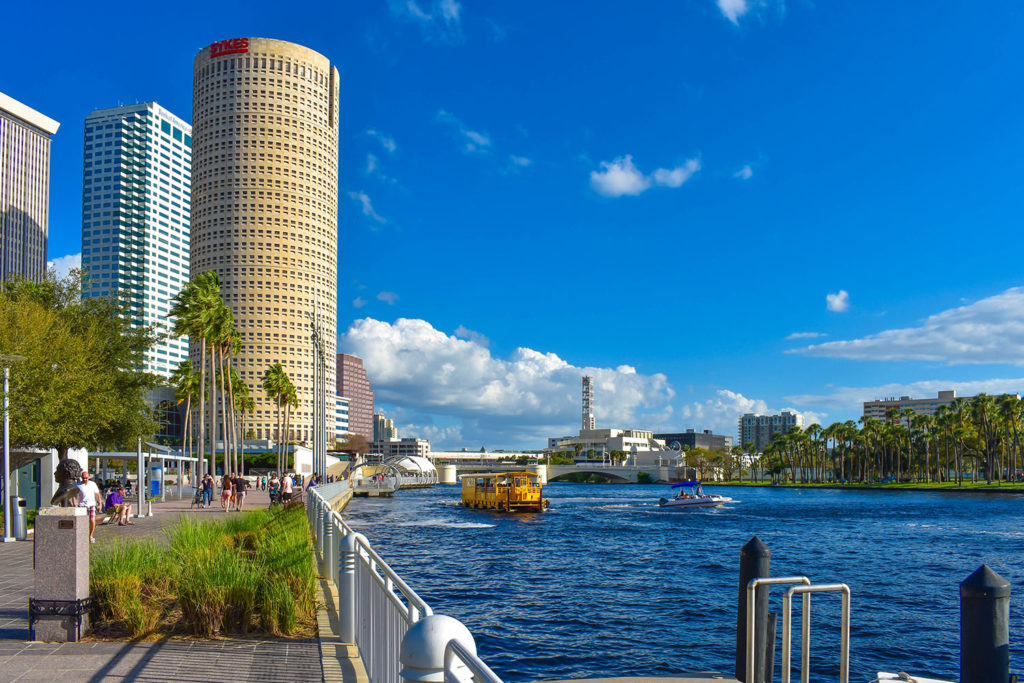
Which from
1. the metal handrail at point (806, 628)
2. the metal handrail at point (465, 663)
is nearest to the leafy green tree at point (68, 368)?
the metal handrail at point (806, 628)

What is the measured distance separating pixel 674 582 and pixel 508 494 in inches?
1754

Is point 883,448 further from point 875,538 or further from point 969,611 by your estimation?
point 969,611

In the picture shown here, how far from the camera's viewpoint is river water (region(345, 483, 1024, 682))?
18.7m

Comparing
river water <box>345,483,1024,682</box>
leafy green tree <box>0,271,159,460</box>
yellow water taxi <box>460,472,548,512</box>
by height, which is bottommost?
yellow water taxi <box>460,472,548,512</box>

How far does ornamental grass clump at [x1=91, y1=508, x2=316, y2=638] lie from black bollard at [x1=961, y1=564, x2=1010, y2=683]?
24.2ft

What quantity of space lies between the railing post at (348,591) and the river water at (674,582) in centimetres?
792

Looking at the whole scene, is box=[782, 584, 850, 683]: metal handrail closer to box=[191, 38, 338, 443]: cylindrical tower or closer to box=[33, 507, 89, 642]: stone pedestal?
box=[33, 507, 89, 642]: stone pedestal

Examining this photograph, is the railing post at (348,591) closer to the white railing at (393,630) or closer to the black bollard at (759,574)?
the white railing at (393,630)

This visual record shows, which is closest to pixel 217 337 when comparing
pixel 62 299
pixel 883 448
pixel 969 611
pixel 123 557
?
pixel 62 299

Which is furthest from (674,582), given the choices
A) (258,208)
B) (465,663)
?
(258,208)

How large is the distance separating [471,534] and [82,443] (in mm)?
24806

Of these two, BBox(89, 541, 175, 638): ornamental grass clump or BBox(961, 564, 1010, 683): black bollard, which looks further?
BBox(89, 541, 175, 638): ornamental grass clump

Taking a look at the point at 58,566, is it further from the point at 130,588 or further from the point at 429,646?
the point at 429,646

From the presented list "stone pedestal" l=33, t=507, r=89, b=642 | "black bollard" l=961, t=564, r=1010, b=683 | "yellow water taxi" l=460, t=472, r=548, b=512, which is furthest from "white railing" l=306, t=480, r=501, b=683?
"yellow water taxi" l=460, t=472, r=548, b=512
